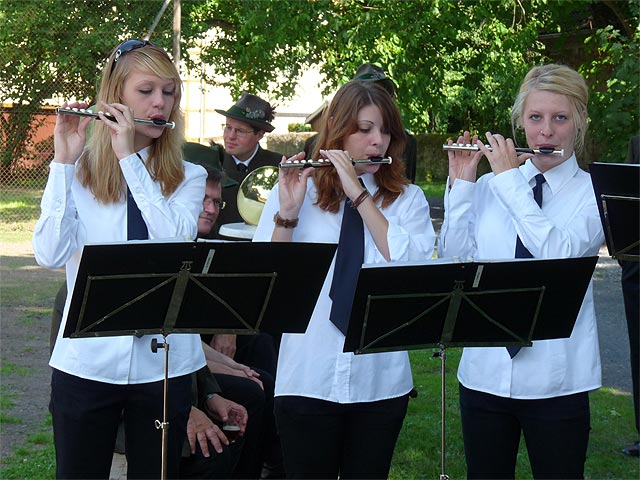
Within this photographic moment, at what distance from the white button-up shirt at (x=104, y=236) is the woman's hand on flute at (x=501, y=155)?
104 centimetres

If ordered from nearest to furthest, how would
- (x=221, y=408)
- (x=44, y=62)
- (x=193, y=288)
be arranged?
(x=193, y=288) < (x=221, y=408) < (x=44, y=62)

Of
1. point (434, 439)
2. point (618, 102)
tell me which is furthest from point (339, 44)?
point (434, 439)

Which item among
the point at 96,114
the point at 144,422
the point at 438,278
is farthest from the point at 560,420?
the point at 96,114

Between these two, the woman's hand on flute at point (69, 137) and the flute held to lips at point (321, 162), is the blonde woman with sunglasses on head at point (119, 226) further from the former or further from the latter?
the flute held to lips at point (321, 162)

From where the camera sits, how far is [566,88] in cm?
333

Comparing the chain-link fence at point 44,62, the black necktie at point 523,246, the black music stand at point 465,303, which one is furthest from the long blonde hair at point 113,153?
the chain-link fence at point 44,62

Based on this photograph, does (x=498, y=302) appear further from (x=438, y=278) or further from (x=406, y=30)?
(x=406, y=30)

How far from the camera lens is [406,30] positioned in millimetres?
12281

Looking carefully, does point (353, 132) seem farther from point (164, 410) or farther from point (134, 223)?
point (164, 410)

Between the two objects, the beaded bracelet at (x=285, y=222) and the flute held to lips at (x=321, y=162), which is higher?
the flute held to lips at (x=321, y=162)

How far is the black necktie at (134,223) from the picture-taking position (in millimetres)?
3162

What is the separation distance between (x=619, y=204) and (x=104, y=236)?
1673 millimetres

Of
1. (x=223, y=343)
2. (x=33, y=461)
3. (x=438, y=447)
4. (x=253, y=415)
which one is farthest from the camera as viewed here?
(x=438, y=447)

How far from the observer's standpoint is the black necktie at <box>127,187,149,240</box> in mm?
3162
